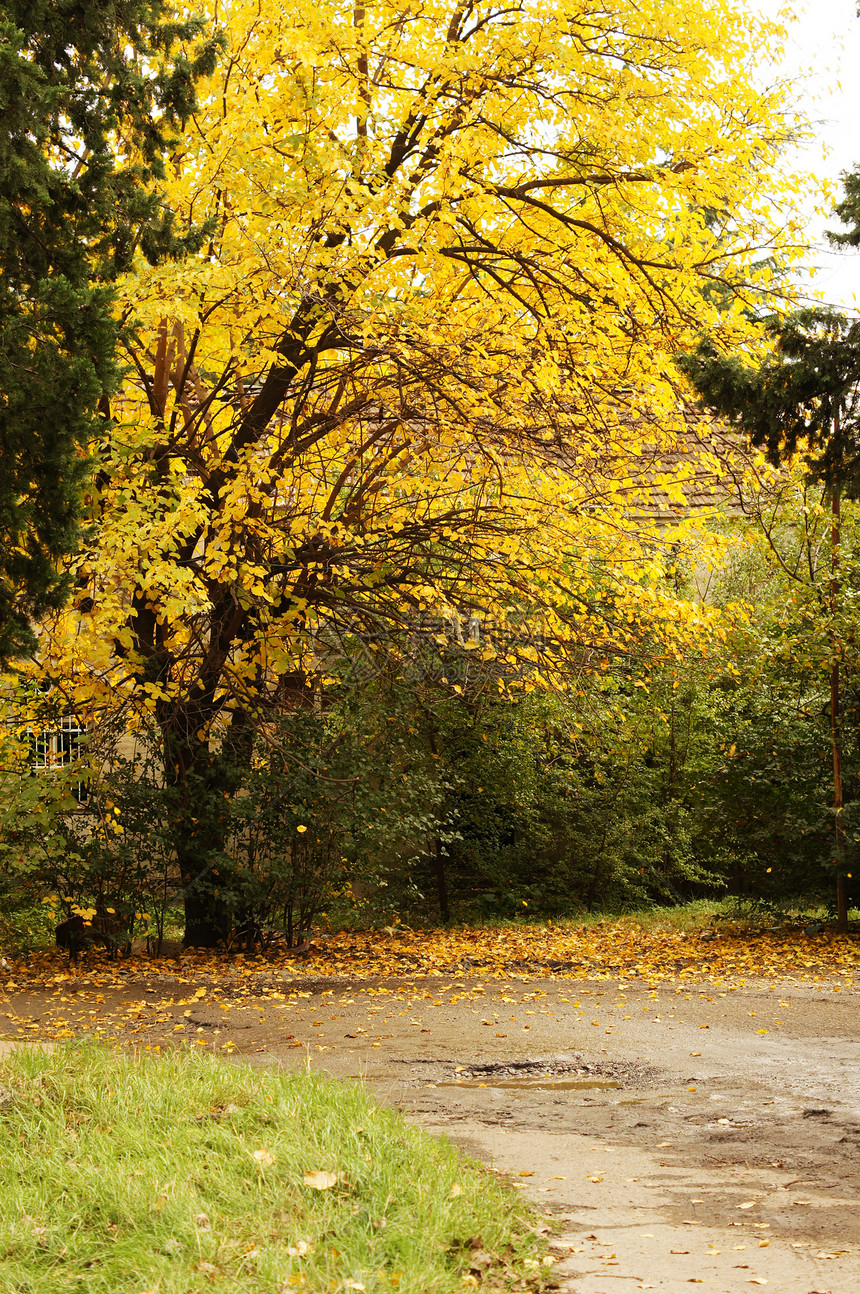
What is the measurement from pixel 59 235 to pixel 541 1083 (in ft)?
18.0

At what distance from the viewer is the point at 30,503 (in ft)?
21.0

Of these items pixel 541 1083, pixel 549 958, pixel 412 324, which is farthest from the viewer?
pixel 549 958

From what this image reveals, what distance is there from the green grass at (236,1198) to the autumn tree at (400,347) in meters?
4.27

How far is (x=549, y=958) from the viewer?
35.8 ft

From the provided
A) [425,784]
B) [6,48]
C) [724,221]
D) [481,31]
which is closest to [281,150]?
[481,31]

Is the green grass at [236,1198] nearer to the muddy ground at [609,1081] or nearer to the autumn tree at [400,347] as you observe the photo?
the muddy ground at [609,1081]

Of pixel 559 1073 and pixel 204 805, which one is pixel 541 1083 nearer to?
pixel 559 1073

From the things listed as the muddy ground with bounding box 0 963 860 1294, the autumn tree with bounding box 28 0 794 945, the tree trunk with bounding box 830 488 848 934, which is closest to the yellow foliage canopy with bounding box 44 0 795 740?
the autumn tree with bounding box 28 0 794 945

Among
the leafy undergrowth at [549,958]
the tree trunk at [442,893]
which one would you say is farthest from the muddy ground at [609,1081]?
the tree trunk at [442,893]

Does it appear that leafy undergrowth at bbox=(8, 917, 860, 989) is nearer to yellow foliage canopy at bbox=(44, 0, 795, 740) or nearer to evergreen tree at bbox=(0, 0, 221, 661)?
yellow foliage canopy at bbox=(44, 0, 795, 740)

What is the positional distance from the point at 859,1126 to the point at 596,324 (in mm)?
6859

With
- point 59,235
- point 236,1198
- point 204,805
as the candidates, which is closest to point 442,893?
point 204,805

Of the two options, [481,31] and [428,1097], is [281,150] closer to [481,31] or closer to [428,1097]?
[481,31]

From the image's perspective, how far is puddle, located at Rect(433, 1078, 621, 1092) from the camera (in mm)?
6129
